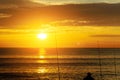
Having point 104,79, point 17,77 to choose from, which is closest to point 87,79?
point 104,79

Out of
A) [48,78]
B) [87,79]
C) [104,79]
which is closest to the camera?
[87,79]

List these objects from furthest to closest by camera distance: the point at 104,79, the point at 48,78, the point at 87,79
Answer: the point at 48,78 → the point at 104,79 → the point at 87,79

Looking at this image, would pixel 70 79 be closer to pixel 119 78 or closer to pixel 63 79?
pixel 63 79

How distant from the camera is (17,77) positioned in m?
60.6

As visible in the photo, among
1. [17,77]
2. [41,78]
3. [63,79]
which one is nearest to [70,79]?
[63,79]

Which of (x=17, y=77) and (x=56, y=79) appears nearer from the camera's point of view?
(x=56, y=79)

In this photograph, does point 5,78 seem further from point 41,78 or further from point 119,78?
point 119,78

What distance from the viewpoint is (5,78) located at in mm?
58844

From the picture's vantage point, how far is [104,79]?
5359cm

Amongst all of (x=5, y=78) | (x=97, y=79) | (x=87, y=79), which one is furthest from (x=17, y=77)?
(x=87, y=79)

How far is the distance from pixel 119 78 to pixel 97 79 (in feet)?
11.1

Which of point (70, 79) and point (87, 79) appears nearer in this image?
Answer: point (87, 79)

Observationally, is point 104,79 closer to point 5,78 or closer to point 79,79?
point 79,79

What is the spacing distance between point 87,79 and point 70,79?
29.1m
